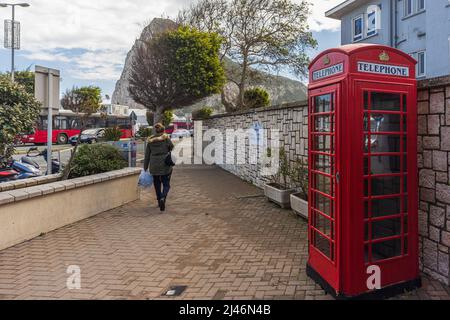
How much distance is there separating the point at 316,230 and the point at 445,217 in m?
1.24

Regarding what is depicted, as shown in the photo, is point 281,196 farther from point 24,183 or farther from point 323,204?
point 24,183

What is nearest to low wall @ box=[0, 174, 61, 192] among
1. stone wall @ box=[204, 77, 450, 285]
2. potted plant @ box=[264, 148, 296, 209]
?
potted plant @ box=[264, 148, 296, 209]

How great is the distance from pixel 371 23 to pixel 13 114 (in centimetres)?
2209

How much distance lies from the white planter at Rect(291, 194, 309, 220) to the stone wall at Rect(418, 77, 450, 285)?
2.40 metres

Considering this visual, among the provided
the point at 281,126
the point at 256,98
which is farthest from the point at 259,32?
the point at 281,126

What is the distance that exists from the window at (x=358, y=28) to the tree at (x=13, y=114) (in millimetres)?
21719

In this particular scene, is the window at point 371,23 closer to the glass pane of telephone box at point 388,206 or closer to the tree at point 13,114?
the tree at point 13,114

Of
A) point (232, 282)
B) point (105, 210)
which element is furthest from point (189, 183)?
point (232, 282)

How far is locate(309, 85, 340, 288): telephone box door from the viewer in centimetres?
344

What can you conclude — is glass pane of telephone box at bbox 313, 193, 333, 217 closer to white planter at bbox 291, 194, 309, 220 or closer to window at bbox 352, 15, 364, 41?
white planter at bbox 291, 194, 309, 220

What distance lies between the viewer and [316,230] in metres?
3.96

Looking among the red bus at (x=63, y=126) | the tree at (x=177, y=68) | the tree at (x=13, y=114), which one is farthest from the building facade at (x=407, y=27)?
the red bus at (x=63, y=126)

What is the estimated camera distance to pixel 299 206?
638 cm

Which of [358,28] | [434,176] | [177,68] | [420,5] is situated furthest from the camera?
[358,28]
